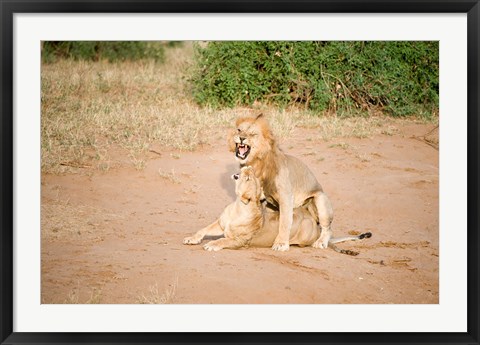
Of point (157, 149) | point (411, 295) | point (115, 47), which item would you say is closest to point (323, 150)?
point (157, 149)

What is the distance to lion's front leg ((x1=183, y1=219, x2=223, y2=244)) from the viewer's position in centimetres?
877

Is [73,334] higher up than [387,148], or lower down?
lower down

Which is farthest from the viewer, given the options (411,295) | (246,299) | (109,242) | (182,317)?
(109,242)

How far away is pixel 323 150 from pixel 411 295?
4.26 m

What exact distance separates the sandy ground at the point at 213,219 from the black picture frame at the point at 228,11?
76 cm

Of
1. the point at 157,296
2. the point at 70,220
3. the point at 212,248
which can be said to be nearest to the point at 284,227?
the point at 212,248

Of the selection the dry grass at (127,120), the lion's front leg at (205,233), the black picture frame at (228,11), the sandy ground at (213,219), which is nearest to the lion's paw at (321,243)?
the sandy ground at (213,219)

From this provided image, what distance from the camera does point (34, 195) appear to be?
7348 millimetres

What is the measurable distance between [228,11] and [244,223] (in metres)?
2.47

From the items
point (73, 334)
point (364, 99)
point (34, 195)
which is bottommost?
point (73, 334)

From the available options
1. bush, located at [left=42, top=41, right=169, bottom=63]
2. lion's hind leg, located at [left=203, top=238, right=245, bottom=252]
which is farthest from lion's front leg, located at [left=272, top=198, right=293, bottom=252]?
bush, located at [left=42, top=41, right=169, bottom=63]

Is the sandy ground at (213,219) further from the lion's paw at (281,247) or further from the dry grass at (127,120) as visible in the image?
the dry grass at (127,120)

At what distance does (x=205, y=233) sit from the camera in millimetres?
8828

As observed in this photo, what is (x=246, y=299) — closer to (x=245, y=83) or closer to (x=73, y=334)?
(x=73, y=334)
